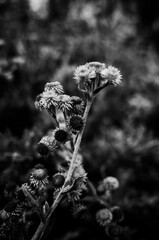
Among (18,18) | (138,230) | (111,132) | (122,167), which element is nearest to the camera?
(138,230)

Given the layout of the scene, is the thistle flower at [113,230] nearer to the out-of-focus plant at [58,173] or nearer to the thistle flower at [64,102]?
the out-of-focus plant at [58,173]

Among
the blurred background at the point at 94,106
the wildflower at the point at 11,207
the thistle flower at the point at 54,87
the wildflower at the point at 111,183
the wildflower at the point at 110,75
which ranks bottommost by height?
the wildflower at the point at 11,207

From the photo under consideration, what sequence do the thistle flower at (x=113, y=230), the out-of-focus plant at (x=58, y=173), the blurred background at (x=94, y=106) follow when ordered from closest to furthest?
the out-of-focus plant at (x=58, y=173) < the thistle flower at (x=113, y=230) < the blurred background at (x=94, y=106)

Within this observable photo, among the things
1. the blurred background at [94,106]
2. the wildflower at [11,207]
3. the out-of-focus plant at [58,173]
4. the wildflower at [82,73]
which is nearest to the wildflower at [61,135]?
the out-of-focus plant at [58,173]

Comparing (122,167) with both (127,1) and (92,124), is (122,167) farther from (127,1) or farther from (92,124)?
(127,1)

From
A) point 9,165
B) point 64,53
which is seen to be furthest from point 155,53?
point 9,165

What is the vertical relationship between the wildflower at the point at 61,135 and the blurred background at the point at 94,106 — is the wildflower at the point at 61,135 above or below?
below

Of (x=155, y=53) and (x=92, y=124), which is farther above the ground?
(x=155, y=53)

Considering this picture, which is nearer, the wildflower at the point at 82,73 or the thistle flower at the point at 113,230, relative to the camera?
the wildflower at the point at 82,73
